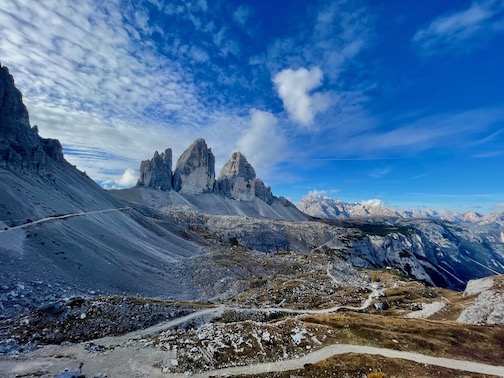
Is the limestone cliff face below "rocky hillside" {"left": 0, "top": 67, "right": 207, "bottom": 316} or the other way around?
the other way around

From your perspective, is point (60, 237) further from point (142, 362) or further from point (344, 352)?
point (344, 352)

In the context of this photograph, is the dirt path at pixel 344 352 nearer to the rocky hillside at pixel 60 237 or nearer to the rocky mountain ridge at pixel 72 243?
the rocky hillside at pixel 60 237

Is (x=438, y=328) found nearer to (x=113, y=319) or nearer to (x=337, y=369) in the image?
(x=337, y=369)

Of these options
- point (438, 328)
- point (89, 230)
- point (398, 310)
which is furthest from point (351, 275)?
point (89, 230)

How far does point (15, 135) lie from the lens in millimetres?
90188

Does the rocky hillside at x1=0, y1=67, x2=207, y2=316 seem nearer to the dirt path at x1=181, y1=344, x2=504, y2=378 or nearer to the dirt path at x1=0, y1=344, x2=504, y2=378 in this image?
the dirt path at x1=0, y1=344, x2=504, y2=378

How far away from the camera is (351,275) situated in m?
102

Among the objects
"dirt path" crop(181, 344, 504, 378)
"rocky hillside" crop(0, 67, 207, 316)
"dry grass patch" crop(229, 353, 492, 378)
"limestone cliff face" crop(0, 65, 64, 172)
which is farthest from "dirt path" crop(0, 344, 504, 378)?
"limestone cliff face" crop(0, 65, 64, 172)

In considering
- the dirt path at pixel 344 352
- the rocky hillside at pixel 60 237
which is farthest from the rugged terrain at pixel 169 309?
the rocky hillside at pixel 60 237

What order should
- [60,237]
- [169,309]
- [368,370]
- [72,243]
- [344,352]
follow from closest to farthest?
[368,370] → [344,352] → [169,309] → [60,237] → [72,243]

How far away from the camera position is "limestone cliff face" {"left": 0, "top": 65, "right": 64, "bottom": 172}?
81.6 metres

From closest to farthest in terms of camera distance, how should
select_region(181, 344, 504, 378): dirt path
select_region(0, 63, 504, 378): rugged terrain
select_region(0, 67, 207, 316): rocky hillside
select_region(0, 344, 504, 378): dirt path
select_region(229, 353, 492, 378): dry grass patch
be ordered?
1. select_region(0, 344, 504, 378): dirt path
2. select_region(229, 353, 492, 378): dry grass patch
3. select_region(181, 344, 504, 378): dirt path
4. select_region(0, 63, 504, 378): rugged terrain
5. select_region(0, 67, 207, 316): rocky hillside

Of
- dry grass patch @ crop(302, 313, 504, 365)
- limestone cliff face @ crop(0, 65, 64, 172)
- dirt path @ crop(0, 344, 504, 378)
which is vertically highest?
limestone cliff face @ crop(0, 65, 64, 172)

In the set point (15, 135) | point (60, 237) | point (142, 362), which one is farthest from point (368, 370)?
point (15, 135)
